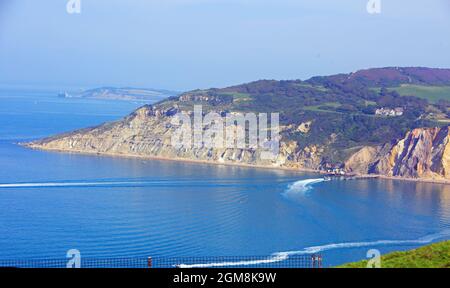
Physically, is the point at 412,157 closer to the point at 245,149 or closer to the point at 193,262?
the point at 245,149

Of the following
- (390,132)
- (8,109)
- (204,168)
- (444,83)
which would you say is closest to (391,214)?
(204,168)

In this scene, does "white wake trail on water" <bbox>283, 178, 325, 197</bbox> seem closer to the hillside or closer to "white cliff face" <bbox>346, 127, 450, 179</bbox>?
"white cliff face" <bbox>346, 127, 450, 179</bbox>

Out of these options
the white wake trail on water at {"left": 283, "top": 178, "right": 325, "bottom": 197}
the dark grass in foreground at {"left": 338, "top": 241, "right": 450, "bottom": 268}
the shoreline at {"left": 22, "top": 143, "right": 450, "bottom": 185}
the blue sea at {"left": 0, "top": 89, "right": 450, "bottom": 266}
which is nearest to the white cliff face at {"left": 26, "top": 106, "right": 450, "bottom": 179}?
the shoreline at {"left": 22, "top": 143, "right": 450, "bottom": 185}

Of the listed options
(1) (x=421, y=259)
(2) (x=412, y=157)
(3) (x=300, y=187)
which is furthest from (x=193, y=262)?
(2) (x=412, y=157)

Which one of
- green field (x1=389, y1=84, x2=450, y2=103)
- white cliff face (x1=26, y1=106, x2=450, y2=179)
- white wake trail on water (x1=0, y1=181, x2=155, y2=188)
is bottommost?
white wake trail on water (x1=0, y1=181, x2=155, y2=188)

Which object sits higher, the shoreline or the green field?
the green field

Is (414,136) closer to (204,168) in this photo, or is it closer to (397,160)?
(397,160)

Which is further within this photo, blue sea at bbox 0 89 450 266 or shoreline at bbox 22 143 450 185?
shoreline at bbox 22 143 450 185
